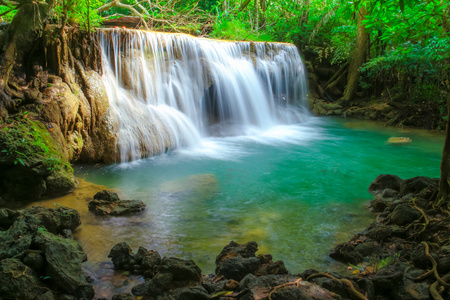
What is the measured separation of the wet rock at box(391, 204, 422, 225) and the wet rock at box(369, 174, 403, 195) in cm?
159

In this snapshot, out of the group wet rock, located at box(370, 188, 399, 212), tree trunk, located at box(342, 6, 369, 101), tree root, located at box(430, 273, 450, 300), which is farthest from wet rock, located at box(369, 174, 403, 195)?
tree trunk, located at box(342, 6, 369, 101)

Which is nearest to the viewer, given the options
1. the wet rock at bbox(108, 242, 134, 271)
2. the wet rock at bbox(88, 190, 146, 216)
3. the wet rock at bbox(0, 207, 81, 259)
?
the wet rock at bbox(0, 207, 81, 259)

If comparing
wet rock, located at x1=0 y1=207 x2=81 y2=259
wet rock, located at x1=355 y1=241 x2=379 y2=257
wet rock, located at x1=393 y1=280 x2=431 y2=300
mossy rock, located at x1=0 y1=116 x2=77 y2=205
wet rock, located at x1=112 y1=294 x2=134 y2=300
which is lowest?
wet rock, located at x1=355 y1=241 x2=379 y2=257

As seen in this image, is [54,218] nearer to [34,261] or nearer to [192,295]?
[34,261]

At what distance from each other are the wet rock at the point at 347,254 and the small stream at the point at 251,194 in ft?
0.49

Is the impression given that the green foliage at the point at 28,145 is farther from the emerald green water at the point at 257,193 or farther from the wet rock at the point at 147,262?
the wet rock at the point at 147,262

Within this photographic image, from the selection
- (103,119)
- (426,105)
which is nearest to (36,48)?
(103,119)

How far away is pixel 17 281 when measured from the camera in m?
3.12

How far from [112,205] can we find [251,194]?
8.12ft

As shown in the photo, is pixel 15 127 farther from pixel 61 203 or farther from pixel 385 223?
pixel 385 223

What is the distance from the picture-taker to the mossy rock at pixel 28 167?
19.0 ft

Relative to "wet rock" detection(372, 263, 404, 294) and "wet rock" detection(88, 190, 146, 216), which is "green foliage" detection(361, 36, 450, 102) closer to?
"wet rock" detection(372, 263, 404, 294)

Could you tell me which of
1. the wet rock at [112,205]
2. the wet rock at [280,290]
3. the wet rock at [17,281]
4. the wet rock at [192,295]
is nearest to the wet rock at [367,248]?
the wet rock at [280,290]

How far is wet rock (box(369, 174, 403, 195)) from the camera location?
6598mm
